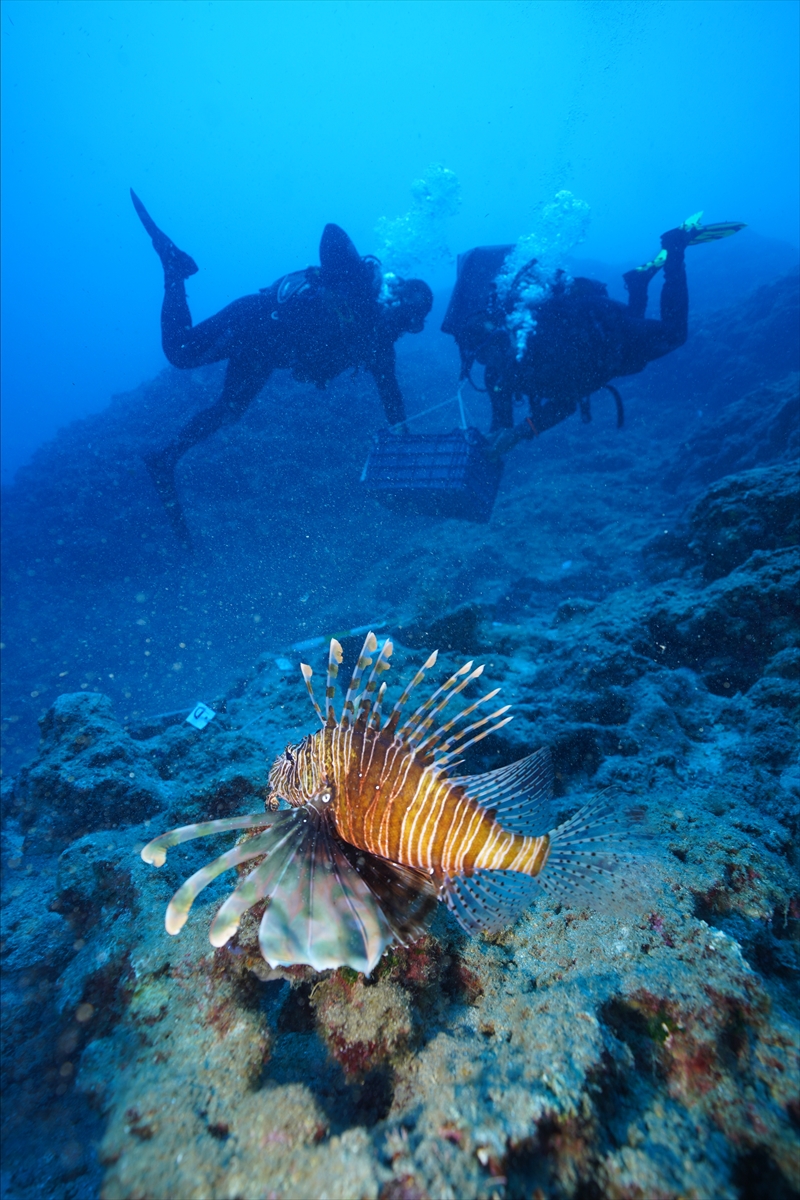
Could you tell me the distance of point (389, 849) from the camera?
171 centimetres

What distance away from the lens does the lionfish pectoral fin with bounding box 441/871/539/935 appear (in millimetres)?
1536

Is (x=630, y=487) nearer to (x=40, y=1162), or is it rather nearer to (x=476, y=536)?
(x=476, y=536)

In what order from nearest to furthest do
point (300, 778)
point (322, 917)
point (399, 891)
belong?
point (322, 917) < point (399, 891) < point (300, 778)

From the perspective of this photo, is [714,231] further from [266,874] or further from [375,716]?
[266,874]

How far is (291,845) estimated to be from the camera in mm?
1649

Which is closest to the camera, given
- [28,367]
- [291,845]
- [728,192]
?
[291,845]

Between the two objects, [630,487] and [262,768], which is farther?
[630,487]

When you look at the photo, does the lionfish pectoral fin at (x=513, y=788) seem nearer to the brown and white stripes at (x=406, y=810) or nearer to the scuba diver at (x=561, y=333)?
the brown and white stripes at (x=406, y=810)

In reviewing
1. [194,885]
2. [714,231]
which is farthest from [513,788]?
[714,231]

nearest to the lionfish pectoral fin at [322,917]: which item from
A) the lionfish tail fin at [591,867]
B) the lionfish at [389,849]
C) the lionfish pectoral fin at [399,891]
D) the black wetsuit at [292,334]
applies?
the lionfish at [389,849]

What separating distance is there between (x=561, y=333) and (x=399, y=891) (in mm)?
7362

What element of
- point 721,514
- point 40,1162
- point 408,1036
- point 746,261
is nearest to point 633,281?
point 721,514

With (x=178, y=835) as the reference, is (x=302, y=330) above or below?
above

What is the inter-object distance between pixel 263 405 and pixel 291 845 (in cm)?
1282
